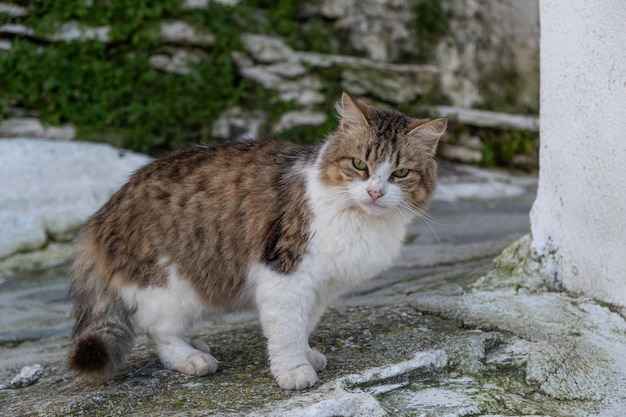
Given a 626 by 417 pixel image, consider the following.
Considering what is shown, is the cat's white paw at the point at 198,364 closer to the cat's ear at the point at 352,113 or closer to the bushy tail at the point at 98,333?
the bushy tail at the point at 98,333

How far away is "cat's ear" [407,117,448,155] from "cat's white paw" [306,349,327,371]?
1.13 metres

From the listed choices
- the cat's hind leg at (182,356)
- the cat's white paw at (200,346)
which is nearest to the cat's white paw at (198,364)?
the cat's hind leg at (182,356)

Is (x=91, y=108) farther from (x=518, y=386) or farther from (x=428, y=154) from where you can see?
(x=518, y=386)

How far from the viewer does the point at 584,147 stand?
4.39 meters

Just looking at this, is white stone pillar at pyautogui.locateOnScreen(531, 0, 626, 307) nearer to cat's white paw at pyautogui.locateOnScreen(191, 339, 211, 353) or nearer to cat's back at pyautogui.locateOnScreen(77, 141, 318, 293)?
cat's back at pyautogui.locateOnScreen(77, 141, 318, 293)

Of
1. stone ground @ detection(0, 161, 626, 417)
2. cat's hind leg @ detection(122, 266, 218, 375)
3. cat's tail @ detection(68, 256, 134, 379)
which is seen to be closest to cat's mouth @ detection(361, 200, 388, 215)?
stone ground @ detection(0, 161, 626, 417)

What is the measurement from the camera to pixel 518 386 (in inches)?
146

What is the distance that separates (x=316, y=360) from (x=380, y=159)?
1007 millimetres

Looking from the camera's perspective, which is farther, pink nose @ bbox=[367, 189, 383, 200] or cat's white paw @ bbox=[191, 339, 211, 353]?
cat's white paw @ bbox=[191, 339, 211, 353]

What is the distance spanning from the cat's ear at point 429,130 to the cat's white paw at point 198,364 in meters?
1.46

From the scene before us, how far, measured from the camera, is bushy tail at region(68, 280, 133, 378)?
143 inches

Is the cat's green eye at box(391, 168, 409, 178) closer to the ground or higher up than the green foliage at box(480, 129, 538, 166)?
higher up

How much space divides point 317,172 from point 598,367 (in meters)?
1.65

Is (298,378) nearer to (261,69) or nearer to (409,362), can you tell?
(409,362)
